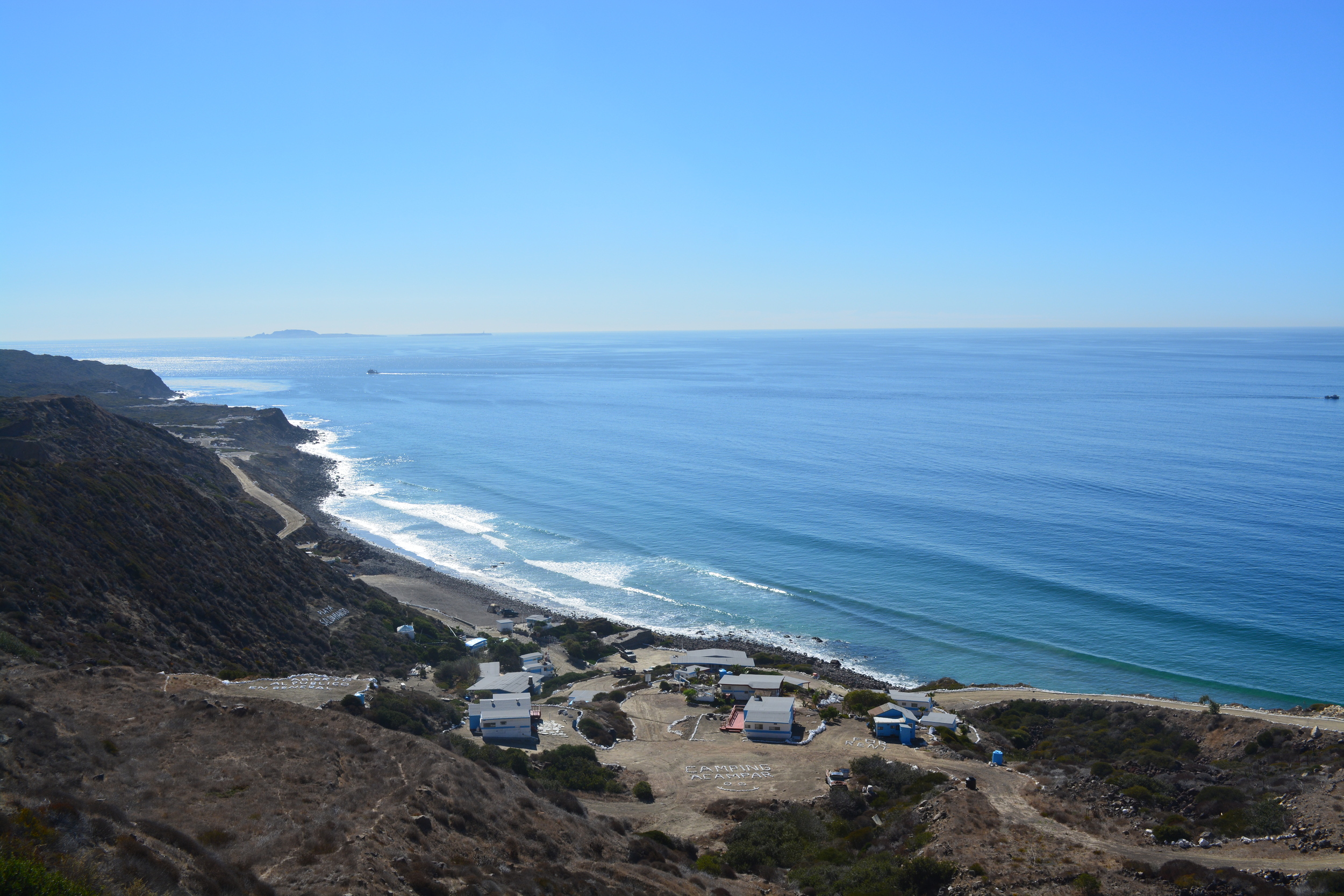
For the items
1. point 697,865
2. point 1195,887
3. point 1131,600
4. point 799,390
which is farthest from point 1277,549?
point 799,390

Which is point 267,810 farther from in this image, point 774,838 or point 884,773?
point 884,773

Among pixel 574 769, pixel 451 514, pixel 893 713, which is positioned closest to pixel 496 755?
pixel 574 769

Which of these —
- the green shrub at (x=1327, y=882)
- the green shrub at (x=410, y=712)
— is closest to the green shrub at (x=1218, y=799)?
the green shrub at (x=1327, y=882)

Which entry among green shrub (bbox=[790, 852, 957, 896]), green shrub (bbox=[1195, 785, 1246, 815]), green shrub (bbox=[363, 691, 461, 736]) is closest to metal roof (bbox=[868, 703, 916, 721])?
green shrub (bbox=[1195, 785, 1246, 815])

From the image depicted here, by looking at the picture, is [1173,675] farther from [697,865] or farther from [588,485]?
[588,485]

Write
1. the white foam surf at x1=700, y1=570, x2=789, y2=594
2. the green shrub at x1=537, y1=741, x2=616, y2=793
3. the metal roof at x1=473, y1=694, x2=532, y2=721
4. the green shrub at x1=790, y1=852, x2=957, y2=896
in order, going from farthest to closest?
the white foam surf at x1=700, y1=570, x2=789, y2=594
the metal roof at x1=473, y1=694, x2=532, y2=721
the green shrub at x1=537, y1=741, x2=616, y2=793
the green shrub at x1=790, y1=852, x2=957, y2=896

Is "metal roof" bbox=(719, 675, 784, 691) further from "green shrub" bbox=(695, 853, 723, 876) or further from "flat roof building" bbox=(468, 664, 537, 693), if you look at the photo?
"green shrub" bbox=(695, 853, 723, 876)
